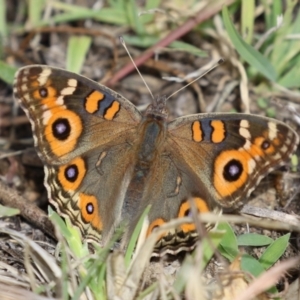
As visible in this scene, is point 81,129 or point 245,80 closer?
point 81,129

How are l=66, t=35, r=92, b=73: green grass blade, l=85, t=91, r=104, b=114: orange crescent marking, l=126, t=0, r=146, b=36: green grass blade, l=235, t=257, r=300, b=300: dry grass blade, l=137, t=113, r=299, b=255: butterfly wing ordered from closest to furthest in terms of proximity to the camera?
l=235, t=257, r=300, b=300: dry grass blade, l=137, t=113, r=299, b=255: butterfly wing, l=85, t=91, r=104, b=114: orange crescent marking, l=126, t=0, r=146, b=36: green grass blade, l=66, t=35, r=92, b=73: green grass blade

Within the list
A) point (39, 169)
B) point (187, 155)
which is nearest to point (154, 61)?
point (39, 169)

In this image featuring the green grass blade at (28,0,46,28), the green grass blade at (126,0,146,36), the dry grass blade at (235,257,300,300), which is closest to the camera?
the dry grass blade at (235,257,300,300)

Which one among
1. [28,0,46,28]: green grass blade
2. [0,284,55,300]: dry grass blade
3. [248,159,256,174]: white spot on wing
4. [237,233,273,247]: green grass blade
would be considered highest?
[28,0,46,28]: green grass blade

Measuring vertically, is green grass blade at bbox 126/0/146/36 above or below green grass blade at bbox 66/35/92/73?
above

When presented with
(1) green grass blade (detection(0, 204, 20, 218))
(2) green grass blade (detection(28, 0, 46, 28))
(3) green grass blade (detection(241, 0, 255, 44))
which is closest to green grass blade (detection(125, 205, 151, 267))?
(1) green grass blade (detection(0, 204, 20, 218))

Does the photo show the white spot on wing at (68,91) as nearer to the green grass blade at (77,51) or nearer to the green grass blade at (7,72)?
the green grass blade at (7,72)

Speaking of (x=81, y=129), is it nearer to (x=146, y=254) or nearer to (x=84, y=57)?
(x=146, y=254)

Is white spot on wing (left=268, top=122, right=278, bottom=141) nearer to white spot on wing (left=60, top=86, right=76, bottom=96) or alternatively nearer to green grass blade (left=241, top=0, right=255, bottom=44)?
white spot on wing (left=60, top=86, right=76, bottom=96)
